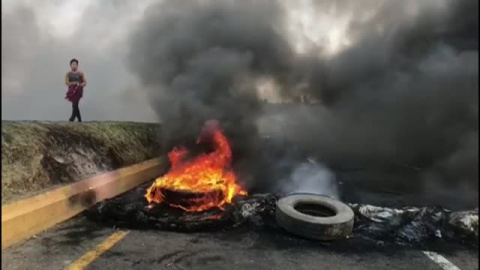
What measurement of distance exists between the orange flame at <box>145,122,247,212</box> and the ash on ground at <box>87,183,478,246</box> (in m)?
0.25

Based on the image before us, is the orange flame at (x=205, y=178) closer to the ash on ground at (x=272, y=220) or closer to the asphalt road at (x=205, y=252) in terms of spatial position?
the ash on ground at (x=272, y=220)

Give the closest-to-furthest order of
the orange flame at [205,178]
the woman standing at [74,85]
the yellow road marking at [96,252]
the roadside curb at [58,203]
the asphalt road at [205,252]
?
the yellow road marking at [96,252]
the asphalt road at [205,252]
the roadside curb at [58,203]
the orange flame at [205,178]
the woman standing at [74,85]

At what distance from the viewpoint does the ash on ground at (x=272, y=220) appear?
5754 mm

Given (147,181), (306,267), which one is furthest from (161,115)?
(306,267)

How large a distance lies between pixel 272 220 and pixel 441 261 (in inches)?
94.0

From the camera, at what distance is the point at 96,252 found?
15.1 ft

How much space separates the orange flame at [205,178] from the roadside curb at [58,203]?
2.25ft

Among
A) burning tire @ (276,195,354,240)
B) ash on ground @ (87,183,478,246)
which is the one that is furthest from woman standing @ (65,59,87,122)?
burning tire @ (276,195,354,240)

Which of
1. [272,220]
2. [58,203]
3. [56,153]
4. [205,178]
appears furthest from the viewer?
[205,178]

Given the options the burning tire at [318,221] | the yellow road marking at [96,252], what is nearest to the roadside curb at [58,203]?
the yellow road marking at [96,252]

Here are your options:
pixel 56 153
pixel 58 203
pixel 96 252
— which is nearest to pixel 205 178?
pixel 56 153

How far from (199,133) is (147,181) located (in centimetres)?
192

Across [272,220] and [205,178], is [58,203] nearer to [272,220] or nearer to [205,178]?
[205,178]

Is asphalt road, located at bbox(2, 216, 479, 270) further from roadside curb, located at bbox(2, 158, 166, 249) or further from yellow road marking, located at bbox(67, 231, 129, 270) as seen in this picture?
roadside curb, located at bbox(2, 158, 166, 249)
